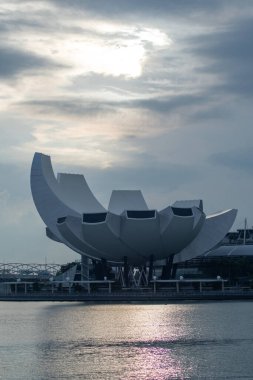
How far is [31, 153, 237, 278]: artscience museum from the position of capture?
11288 cm

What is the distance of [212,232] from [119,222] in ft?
38.5

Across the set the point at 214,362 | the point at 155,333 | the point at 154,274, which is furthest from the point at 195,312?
the point at 154,274

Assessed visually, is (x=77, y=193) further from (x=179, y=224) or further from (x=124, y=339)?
(x=124, y=339)

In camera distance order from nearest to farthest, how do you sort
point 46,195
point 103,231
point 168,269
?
1. point 103,231
2. point 46,195
3. point 168,269

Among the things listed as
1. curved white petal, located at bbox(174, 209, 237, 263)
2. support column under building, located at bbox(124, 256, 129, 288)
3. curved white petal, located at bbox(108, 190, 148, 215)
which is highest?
curved white petal, located at bbox(108, 190, 148, 215)

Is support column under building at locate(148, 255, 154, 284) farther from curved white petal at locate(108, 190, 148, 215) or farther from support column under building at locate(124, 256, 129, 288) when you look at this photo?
curved white petal at locate(108, 190, 148, 215)

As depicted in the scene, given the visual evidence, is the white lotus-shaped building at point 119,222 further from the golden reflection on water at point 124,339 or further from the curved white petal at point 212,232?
the golden reflection on water at point 124,339

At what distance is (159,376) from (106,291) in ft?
246

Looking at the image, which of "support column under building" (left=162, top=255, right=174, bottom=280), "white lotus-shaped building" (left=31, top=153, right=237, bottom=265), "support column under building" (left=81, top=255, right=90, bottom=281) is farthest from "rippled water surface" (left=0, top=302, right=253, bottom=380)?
"support column under building" (left=81, top=255, right=90, bottom=281)

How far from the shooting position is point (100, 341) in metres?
60.4

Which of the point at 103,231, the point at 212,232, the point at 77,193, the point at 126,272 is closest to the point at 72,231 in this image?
the point at 103,231

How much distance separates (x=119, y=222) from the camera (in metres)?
114

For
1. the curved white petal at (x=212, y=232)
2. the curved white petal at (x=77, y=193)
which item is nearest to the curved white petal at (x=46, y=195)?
the curved white petal at (x=77, y=193)

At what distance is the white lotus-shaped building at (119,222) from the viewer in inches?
4444
